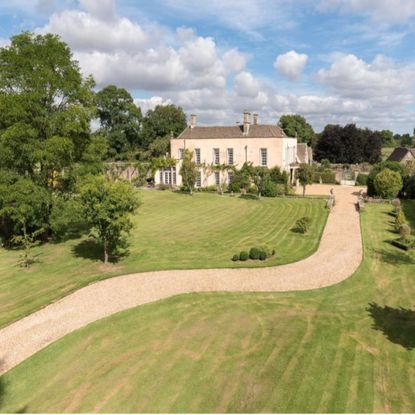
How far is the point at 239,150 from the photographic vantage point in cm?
4259

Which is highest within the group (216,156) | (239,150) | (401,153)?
(239,150)

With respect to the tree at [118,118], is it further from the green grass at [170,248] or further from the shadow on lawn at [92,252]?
the shadow on lawn at [92,252]

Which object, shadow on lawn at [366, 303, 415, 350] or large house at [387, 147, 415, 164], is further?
large house at [387, 147, 415, 164]

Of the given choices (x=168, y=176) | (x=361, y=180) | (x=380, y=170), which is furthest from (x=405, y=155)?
(x=168, y=176)

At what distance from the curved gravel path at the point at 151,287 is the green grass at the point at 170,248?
0.68 meters

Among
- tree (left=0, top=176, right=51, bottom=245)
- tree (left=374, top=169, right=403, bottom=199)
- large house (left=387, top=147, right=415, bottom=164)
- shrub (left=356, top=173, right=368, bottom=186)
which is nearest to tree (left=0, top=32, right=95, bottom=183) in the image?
tree (left=0, top=176, right=51, bottom=245)

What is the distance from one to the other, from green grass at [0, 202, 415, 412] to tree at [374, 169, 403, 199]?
71.2 feet

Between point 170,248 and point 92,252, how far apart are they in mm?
4301

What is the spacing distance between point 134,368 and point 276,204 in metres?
26.6

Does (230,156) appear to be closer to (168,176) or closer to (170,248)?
(168,176)

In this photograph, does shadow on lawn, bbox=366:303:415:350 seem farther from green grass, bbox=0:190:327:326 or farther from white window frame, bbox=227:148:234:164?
white window frame, bbox=227:148:234:164

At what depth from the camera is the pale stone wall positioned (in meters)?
41.3

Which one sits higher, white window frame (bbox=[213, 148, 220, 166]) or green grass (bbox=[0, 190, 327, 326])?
white window frame (bbox=[213, 148, 220, 166])

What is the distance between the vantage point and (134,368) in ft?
30.1
